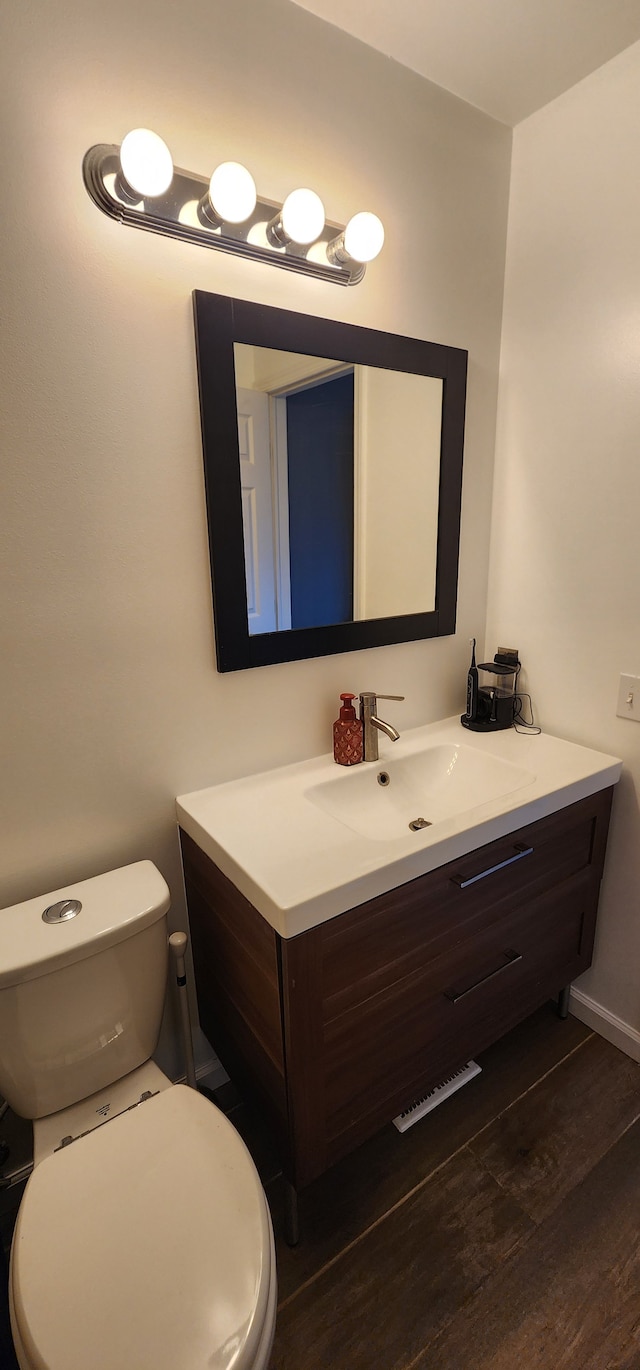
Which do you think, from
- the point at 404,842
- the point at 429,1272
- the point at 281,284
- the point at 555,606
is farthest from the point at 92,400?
the point at 429,1272

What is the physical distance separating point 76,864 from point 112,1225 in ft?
1.93

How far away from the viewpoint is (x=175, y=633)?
1.22 metres

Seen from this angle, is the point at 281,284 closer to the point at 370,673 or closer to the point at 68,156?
the point at 68,156

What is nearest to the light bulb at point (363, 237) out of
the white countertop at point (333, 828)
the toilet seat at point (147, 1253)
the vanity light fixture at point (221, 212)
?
the vanity light fixture at point (221, 212)

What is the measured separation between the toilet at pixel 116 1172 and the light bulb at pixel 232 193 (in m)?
1.24

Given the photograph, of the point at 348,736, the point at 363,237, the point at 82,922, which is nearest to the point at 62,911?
the point at 82,922

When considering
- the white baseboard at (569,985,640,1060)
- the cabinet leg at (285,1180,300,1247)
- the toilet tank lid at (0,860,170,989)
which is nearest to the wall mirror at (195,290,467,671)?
the toilet tank lid at (0,860,170,989)

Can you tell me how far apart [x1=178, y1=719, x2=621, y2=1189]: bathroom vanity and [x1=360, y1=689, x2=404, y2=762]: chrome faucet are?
0.05 meters

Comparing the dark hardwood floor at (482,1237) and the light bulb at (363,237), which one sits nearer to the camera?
the dark hardwood floor at (482,1237)

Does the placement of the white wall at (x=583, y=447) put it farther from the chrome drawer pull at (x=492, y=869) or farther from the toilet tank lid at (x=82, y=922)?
the toilet tank lid at (x=82, y=922)

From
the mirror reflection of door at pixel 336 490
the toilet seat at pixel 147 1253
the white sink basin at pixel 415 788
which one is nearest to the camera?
the toilet seat at pixel 147 1253

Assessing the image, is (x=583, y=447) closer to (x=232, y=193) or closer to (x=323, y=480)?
(x=323, y=480)

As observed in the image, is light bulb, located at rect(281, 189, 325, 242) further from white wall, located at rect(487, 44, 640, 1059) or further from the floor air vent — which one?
the floor air vent

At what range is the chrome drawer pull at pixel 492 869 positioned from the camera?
3.78ft
